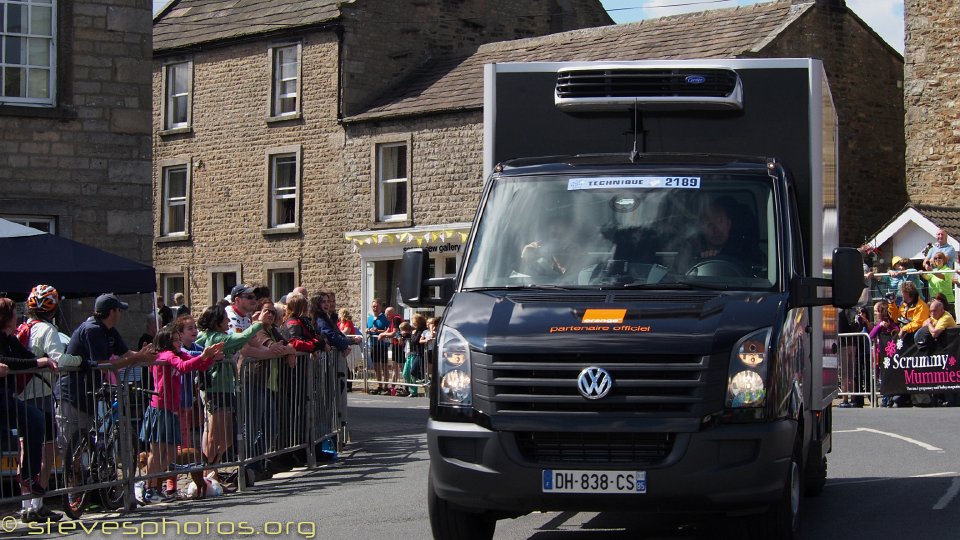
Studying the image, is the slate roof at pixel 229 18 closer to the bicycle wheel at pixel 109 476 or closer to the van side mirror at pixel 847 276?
the bicycle wheel at pixel 109 476

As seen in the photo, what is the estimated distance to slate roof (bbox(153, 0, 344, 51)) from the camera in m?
38.6

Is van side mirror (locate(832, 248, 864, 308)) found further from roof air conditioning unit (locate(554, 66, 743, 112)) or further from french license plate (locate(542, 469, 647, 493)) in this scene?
french license plate (locate(542, 469, 647, 493))

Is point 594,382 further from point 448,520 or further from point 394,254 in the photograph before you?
point 394,254

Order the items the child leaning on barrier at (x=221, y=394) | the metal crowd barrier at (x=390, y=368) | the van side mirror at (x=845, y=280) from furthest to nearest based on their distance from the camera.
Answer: the metal crowd barrier at (x=390, y=368)
the child leaning on barrier at (x=221, y=394)
the van side mirror at (x=845, y=280)

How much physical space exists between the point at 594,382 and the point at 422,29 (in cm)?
3267

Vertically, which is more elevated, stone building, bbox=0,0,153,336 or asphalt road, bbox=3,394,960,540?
stone building, bbox=0,0,153,336

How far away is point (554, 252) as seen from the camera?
8.76 meters

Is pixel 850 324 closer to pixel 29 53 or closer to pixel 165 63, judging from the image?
pixel 29 53

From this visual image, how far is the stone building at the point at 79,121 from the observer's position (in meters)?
20.0

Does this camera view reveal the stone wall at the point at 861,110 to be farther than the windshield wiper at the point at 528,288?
Yes

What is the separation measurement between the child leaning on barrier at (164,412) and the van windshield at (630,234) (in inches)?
160

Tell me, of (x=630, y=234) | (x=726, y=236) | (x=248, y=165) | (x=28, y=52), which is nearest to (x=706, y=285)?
(x=726, y=236)

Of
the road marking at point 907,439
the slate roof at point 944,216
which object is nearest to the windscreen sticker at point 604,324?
the road marking at point 907,439
